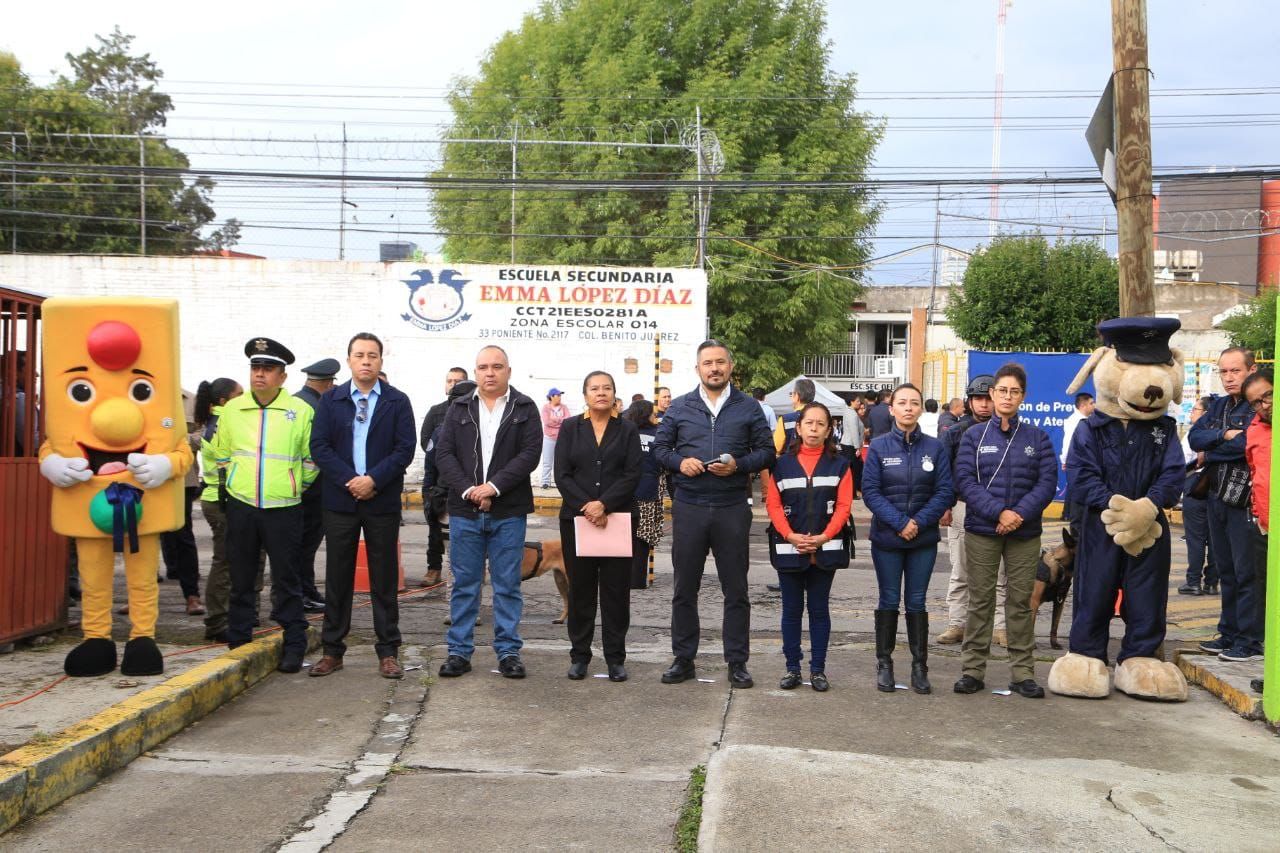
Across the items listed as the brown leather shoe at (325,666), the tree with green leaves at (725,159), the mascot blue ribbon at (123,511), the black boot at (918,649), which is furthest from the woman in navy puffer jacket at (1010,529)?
the tree with green leaves at (725,159)

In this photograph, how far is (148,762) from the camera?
5781 mm

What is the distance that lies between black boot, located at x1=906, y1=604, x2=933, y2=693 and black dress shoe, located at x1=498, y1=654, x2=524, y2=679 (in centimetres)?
232

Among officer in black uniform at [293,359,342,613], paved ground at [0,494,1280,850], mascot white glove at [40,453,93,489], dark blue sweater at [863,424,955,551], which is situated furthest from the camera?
officer in black uniform at [293,359,342,613]

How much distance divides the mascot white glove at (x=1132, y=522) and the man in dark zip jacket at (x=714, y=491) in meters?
1.95

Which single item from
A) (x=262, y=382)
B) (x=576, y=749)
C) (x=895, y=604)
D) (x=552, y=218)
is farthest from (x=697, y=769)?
(x=552, y=218)

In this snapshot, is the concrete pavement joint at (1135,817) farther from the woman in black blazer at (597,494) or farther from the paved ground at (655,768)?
the woman in black blazer at (597,494)

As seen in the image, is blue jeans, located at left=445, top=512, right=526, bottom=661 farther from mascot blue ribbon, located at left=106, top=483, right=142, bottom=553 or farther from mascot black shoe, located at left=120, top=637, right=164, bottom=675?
mascot blue ribbon, located at left=106, top=483, right=142, bottom=553

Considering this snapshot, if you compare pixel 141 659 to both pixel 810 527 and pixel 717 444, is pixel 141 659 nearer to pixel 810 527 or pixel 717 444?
pixel 717 444

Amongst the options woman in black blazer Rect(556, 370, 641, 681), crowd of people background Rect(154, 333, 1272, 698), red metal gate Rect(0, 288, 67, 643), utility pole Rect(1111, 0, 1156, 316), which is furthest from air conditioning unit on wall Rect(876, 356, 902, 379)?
red metal gate Rect(0, 288, 67, 643)

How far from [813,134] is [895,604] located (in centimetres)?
2735

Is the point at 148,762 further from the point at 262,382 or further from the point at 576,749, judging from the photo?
the point at 262,382

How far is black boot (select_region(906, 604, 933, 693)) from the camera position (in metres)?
7.30

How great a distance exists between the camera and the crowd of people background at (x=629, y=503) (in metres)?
7.32

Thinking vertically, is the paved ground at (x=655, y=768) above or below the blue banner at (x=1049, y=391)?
below
